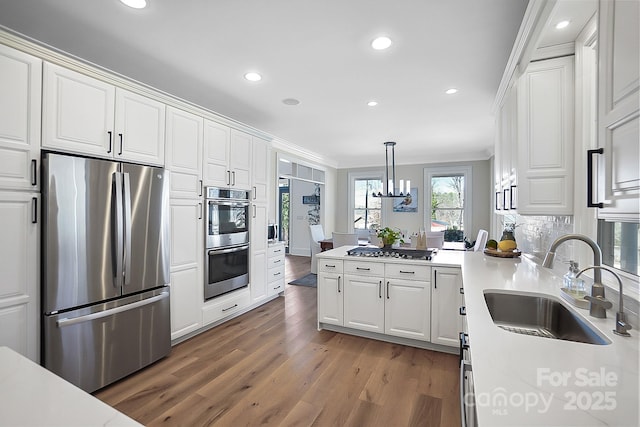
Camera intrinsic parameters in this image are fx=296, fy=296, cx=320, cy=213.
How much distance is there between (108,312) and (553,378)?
2.61 m

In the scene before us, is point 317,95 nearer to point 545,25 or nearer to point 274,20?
point 274,20

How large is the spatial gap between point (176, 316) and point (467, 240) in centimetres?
590

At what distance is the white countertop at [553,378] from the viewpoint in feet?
2.10

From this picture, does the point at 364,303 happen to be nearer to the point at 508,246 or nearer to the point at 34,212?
the point at 508,246

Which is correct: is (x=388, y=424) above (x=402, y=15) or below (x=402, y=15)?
below

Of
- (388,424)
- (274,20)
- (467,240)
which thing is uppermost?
(274,20)

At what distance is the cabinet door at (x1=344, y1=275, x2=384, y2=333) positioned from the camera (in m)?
2.95

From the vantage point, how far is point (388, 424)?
1.85 meters

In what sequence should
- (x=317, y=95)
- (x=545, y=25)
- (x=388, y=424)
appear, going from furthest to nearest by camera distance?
(x=317, y=95), (x=388, y=424), (x=545, y=25)

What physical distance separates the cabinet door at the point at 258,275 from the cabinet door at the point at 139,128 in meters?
1.72

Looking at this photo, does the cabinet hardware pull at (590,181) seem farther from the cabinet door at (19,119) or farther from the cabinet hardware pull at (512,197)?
the cabinet door at (19,119)

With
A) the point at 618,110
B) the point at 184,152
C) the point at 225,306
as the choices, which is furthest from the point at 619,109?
the point at 225,306

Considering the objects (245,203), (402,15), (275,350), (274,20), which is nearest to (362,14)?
(402,15)

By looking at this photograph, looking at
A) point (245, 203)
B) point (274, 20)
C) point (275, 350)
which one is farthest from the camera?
point (245, 203)
